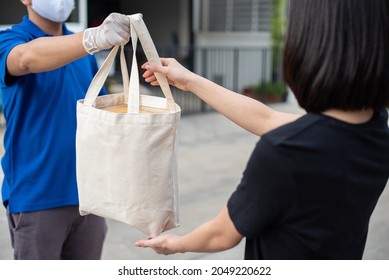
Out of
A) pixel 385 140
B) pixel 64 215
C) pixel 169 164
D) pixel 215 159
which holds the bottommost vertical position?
pixel 215 159

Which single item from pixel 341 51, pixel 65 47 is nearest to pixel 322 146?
pixel 341 51

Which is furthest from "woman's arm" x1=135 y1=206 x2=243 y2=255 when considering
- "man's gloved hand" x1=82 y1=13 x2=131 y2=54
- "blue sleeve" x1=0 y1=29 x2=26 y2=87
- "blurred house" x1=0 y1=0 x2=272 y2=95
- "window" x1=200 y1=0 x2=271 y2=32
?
"window" x1=200 y1=0 x2=271 y2=32

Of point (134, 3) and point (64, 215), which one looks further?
point (134, 3)

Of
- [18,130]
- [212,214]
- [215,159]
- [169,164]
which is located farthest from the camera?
[215,159]

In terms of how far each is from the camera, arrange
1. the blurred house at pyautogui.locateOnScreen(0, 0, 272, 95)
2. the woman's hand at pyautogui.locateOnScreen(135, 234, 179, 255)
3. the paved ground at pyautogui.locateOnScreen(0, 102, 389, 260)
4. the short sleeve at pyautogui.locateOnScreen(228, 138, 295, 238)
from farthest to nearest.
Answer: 1. the blurred house at pyautogui.locateOnScreen(0, 0, 272, 95)
2. the paved ground at pyautogui.locateOnScreen(0, 102, 389, 260)
3. the woman's hand at pyautogui.locateOnScreen(135, 234, 179, 255)
4. the short sleeve at pyautogui.locateOnScreen(228, 138, 295, 238)

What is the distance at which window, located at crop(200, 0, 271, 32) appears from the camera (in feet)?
38.4

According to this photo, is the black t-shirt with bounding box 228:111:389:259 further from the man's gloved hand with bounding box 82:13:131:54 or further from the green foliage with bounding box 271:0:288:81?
the green foliage with bounding box 271:0:288:81

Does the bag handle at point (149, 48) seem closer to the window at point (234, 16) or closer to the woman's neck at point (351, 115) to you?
the woman's neck at point (351, 115)

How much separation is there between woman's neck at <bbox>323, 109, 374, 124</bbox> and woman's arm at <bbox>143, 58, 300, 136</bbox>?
207mm

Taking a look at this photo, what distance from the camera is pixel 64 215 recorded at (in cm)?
215

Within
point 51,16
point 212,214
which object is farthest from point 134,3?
point 51,16

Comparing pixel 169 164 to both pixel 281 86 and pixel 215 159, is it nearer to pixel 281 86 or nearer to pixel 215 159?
pixel 215 159
